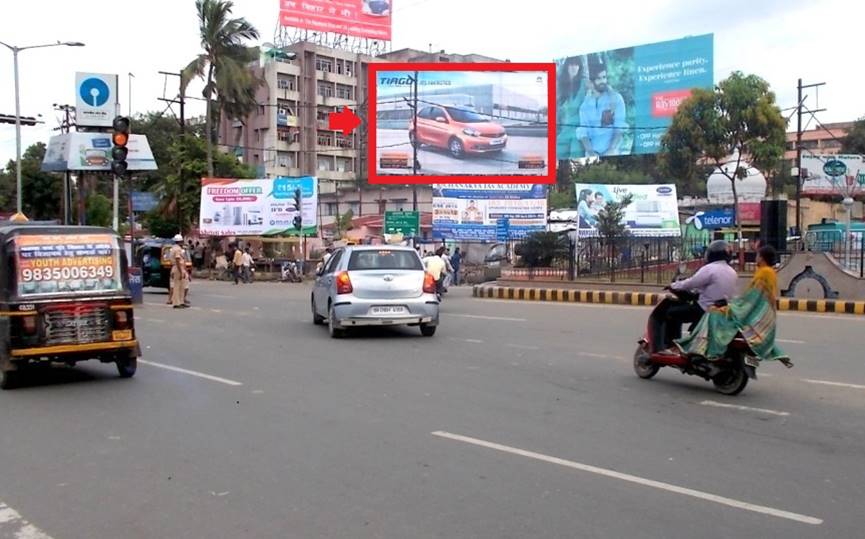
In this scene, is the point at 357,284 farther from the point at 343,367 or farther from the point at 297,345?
the point at 343,367

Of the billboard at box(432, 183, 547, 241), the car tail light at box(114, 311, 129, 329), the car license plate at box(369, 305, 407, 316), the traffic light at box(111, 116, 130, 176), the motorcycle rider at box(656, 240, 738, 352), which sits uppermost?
the traffic light at box(111, 116, 130, 176)

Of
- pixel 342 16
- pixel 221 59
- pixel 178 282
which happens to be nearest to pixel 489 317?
pixel 178 282

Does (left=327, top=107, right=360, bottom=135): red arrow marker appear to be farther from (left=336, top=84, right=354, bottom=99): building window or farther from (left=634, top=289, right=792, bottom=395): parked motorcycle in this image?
(left=634, top=289, right=792, bottom=395): parked motorcycle

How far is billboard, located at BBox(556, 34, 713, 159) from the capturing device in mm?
58500

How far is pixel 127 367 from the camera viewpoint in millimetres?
10500

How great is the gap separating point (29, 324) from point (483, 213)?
31.1 metres

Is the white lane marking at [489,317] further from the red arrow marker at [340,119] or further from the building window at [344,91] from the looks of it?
the building window at [344,91]

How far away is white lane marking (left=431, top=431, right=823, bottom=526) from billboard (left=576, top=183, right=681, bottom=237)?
37.9m

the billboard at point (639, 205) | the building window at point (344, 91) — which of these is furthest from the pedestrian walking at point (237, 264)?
the building window at point (344, 91)

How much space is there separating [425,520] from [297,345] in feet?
28.7

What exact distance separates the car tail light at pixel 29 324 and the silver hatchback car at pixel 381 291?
524cm

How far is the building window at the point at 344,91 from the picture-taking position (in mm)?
78938

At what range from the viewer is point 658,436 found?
23.8 ft

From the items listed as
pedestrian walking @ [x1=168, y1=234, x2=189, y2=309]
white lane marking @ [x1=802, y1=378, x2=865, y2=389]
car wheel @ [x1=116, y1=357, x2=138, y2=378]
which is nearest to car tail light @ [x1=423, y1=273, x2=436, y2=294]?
car wheel @ [x1=116, y1=357, x2=138, y2=378]
